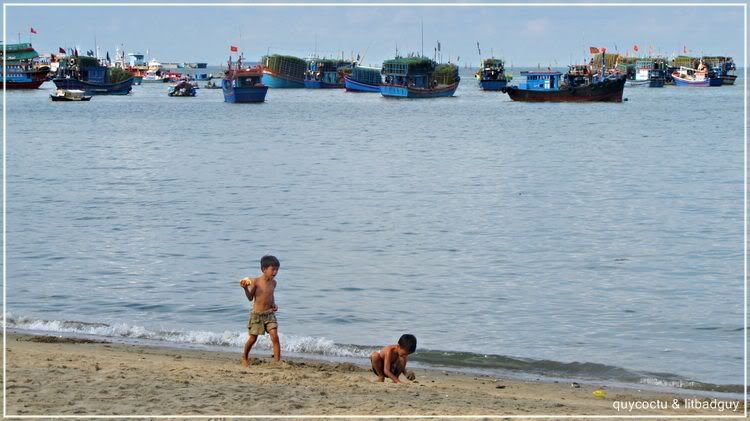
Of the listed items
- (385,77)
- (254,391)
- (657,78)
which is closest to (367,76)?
(385,77)

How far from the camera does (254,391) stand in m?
10.3

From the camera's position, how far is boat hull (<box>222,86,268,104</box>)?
102938 millimetres

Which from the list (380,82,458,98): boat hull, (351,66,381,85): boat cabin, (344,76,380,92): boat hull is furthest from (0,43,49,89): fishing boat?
(380,82,458,98): boat hull

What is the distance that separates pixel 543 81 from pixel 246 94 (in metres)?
27.0

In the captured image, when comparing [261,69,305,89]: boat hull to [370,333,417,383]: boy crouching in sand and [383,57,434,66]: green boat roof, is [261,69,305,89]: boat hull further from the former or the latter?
[370,333,417,383]: boy crouching in sand

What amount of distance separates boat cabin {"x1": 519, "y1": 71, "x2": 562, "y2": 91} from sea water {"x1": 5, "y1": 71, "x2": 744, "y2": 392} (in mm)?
44041

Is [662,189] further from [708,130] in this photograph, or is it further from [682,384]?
[708,130]

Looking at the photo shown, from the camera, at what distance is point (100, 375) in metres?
10.8

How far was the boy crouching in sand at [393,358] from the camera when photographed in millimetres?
11367

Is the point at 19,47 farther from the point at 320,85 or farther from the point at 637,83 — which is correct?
the point at 637,83

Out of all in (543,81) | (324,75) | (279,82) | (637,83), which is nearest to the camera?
(543,81)

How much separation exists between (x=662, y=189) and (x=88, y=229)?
18.9 meters

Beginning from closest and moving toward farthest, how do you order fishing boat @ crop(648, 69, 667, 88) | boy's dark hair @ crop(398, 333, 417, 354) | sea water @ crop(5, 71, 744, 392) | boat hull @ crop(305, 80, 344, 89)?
boy's dark hair @ crop(398, 333, 417, 354), sea water @ crop(5, 71, 744, 392), fishing boat @ crop(648, 69, 667, 88), boat hull @ crop(305, 80, 344, 89)

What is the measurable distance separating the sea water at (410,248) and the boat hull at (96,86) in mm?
63273
